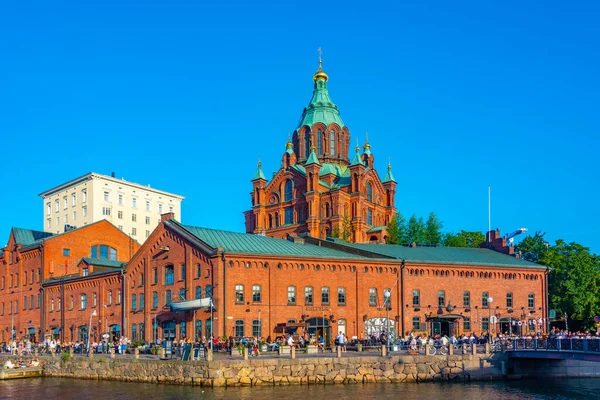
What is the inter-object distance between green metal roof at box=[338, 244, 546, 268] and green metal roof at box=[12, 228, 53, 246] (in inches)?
1486

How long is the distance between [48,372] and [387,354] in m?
26.1

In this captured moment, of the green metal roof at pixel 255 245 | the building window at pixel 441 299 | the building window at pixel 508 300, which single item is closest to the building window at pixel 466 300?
the building window at pixel 441 299

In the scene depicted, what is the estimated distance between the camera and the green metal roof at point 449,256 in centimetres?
7525

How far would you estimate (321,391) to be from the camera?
4831 cm

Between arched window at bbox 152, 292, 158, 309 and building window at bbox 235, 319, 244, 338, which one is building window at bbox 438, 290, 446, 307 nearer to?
building window at bbox 235, 319, 244, 338

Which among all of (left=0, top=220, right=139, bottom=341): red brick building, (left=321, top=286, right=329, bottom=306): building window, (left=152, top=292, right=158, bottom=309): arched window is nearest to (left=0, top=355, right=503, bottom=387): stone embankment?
(left=152, top=292, right=158, bottom=309): arched window

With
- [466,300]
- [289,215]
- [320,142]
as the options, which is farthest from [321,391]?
[320,142]

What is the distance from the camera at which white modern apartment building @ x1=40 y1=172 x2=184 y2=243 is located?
431 feet

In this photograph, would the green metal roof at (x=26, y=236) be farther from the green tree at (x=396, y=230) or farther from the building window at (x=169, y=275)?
the green tree at (x=396, y=230)

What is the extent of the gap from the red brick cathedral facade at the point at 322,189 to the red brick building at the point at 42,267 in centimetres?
2348

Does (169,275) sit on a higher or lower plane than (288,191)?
lower

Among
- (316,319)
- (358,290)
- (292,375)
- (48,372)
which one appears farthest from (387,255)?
(48,372)

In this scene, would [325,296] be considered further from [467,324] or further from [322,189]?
[322,189]

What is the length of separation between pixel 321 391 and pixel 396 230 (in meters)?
60.3
